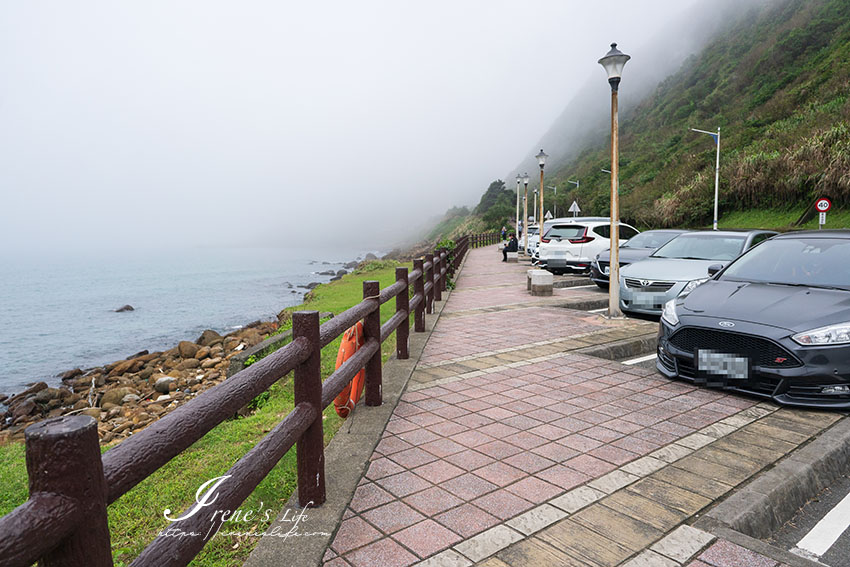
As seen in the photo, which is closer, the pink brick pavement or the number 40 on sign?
the pink brick pavement

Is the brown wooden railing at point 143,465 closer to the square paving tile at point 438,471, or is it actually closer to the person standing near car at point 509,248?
the square paving tile at point 438,471

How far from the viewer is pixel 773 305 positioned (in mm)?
4980

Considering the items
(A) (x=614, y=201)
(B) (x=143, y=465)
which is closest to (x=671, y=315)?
(A) (x=614, y=201)

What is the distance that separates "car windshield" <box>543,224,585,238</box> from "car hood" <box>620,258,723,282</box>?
18.5ft

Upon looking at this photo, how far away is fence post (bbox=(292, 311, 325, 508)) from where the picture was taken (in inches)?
111

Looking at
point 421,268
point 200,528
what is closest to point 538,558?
point 200,528

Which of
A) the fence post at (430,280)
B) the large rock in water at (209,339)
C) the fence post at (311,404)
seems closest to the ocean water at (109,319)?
the large rock in water at (209,339)

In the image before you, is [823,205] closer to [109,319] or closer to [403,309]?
[403,309]

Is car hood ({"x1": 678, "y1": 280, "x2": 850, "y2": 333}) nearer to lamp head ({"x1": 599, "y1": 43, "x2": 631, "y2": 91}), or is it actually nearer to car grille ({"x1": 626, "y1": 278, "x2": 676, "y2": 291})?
car grille ({"x1": 626, "y1": 278, "x2": 676, "y2": 291})

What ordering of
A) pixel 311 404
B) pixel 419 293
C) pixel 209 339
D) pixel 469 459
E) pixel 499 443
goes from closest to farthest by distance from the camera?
pixel 311 404 → pixel 469 459 → pixel 499 443 → pixel 419 293 → pixel 209 339

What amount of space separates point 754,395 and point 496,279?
37.0 ft

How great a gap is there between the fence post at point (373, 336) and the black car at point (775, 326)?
2.87 m

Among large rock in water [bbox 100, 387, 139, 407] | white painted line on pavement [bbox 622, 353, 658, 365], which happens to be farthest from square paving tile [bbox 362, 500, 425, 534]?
large rock in water [bbox 100, 387, 139, 407]

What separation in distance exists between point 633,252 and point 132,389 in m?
12.0
